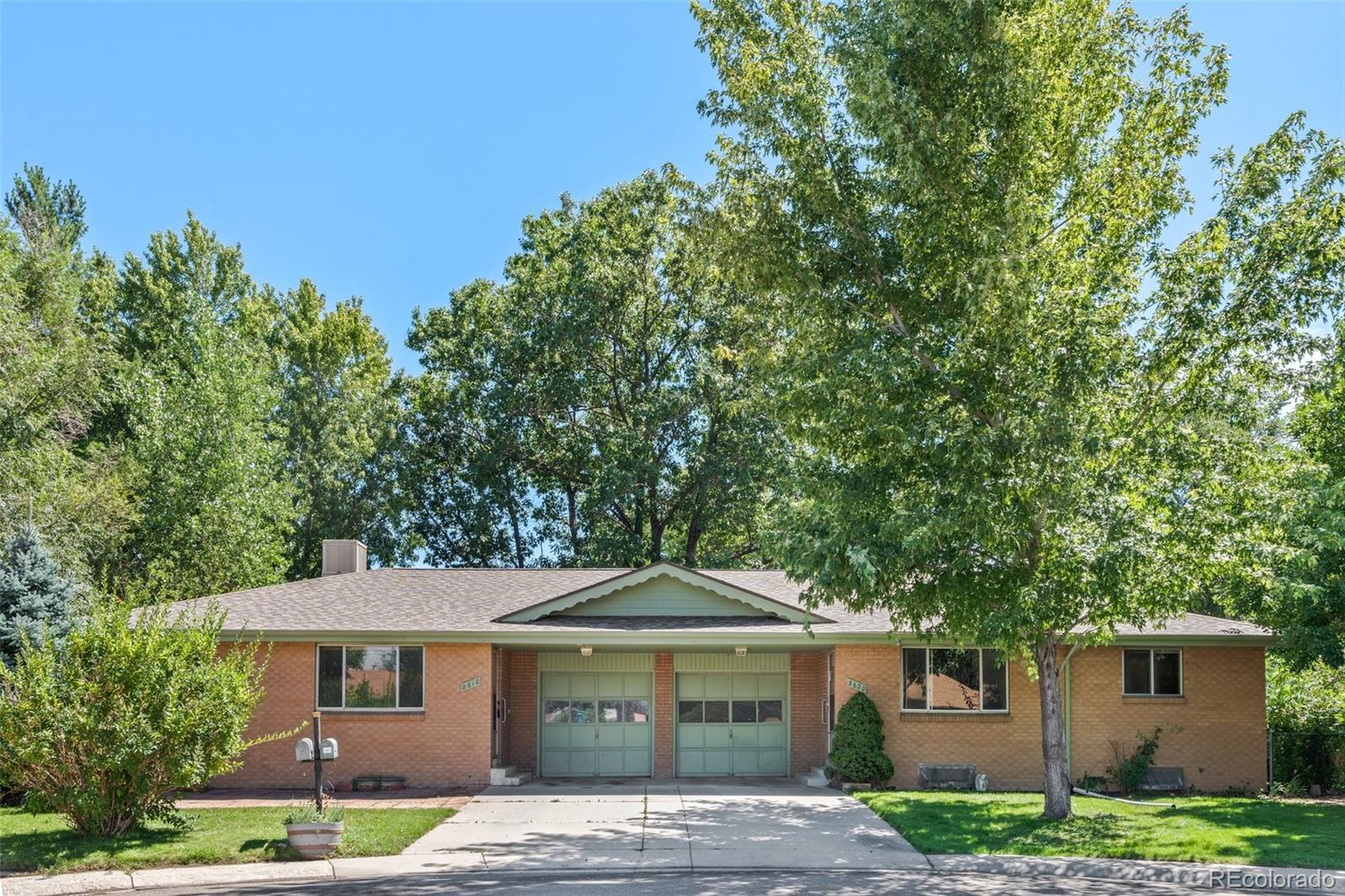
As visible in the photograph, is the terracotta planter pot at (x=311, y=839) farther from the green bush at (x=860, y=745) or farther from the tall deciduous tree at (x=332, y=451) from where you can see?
the tall deciduous tree at (x=332, y=451)

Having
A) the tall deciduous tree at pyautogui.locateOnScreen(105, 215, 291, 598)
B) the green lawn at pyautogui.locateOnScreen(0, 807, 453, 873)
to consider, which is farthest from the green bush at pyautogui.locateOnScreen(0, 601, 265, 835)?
the tall deciduous tree at pyautogui.locateOnScreen(105, 215, 291, 598)

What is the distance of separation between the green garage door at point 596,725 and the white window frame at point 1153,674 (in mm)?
8751

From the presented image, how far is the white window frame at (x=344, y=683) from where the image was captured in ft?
66.2

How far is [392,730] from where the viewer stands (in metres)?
20.1

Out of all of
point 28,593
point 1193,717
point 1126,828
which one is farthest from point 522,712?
point 1193,717

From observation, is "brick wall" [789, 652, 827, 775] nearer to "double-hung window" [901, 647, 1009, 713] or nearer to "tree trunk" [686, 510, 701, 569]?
"double-hung window" [901, 647, 1009, 713]

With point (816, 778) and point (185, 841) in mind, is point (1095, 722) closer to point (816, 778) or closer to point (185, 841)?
point (816, 778)

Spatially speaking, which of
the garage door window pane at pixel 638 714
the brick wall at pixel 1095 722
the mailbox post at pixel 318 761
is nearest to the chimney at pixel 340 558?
the garage door window pane at pixel 638 714

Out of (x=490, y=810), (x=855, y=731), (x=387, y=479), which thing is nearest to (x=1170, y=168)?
(x=855, y=731)

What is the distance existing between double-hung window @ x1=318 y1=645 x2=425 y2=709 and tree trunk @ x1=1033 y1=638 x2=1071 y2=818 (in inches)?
411

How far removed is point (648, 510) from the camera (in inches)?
1430

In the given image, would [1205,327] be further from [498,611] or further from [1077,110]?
[498,611]

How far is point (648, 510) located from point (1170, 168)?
2270 centimetres

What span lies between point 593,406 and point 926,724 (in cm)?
1941
